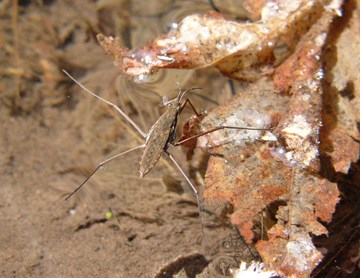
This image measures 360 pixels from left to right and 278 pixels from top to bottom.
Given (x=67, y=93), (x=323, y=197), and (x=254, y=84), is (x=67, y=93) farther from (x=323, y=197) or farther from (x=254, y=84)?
(x=323, y=197)

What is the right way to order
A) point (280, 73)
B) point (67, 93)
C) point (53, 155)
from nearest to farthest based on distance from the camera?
point (280, 73) < point (53, 155) < point (67, 93)

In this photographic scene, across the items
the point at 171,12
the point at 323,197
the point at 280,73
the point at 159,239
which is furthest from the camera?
the point at 171,12

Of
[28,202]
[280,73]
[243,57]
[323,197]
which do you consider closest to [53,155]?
[28,202]

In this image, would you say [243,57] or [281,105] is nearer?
[281,105]

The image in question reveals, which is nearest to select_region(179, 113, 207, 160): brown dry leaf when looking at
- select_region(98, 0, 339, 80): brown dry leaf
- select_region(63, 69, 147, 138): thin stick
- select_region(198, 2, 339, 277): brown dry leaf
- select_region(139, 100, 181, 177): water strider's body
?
select_region(198, 2, 339, 277): brown dry leaf

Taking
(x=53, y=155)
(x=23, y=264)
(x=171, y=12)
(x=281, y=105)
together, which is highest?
(x=281, y=105)

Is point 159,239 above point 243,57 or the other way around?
the other way around

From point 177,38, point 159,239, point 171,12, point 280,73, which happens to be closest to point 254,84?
point 280,73

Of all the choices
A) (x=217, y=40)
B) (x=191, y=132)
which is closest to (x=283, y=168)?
(x=191, y=132)

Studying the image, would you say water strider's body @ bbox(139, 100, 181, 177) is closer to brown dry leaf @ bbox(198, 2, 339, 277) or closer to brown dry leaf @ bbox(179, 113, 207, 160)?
brown dry leaf @ bbox(179, 113, 207, 160)
